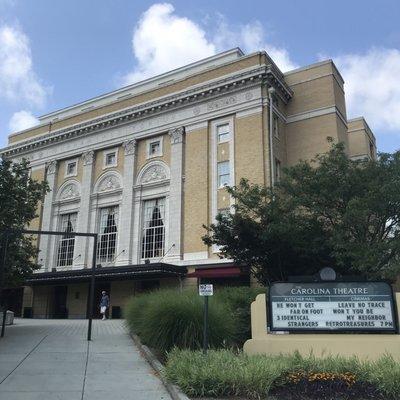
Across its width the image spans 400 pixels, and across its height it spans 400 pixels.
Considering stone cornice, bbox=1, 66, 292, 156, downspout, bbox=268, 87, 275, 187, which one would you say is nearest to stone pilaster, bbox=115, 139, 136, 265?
stone cornice, bbox=1, 66, 292, 156

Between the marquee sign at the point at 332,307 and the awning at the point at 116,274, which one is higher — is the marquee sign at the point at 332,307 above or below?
below

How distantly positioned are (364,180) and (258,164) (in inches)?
523

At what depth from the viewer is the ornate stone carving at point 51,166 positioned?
45.2m

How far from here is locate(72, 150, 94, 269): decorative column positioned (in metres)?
40.3

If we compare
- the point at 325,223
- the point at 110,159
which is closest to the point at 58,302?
the point at 110,159

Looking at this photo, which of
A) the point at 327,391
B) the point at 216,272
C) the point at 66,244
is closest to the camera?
the point at 327,391

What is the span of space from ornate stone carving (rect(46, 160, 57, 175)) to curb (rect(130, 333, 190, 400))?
31.9 metres

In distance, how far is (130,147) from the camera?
133ft

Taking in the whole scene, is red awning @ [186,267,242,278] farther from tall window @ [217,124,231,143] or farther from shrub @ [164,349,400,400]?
shrub @ [164,349,400,400]

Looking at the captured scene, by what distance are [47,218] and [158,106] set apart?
48.9 feet

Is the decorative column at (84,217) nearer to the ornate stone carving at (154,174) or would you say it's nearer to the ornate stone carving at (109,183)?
Answer: the ornate stone carving at (109,183)

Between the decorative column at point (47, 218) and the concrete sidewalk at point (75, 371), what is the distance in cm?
2765

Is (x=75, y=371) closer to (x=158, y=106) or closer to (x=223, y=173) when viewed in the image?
(x=223, y=173)

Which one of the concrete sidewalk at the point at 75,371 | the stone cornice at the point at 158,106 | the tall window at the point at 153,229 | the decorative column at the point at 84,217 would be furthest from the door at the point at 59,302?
the concrete sidewalk at the point at 75,371
